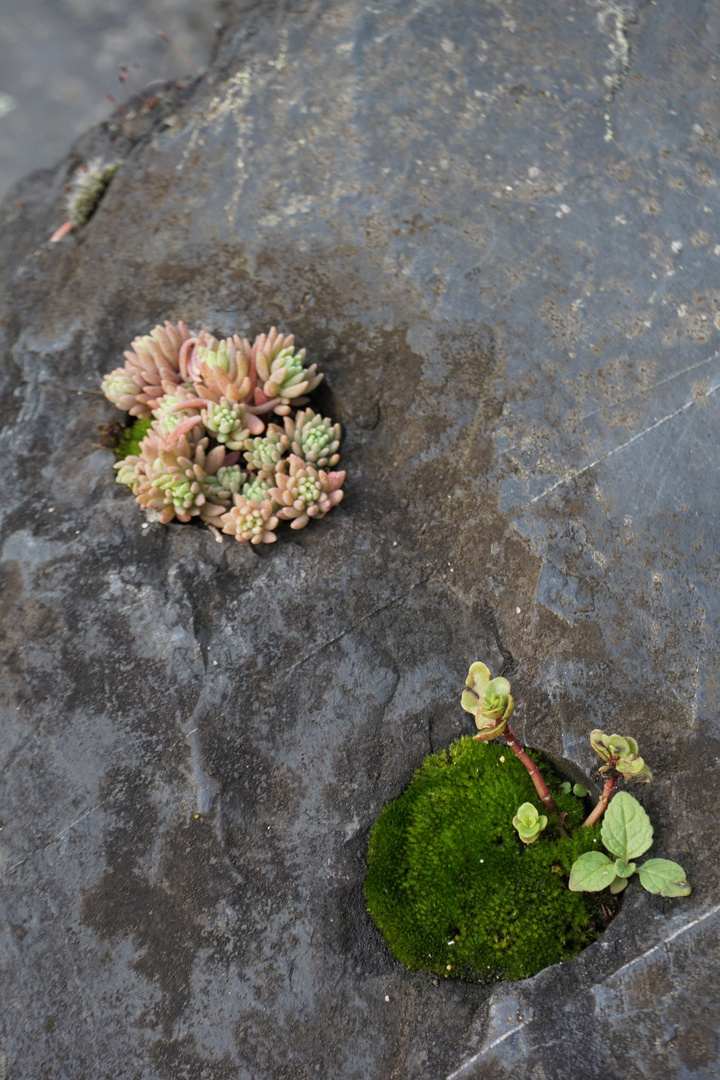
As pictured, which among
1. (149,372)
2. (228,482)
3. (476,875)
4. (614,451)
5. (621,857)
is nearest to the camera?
(621,857)

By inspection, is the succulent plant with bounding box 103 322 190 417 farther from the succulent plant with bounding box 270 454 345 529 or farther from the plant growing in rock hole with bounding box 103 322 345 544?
the succulent plant with bounding box 270 454 345 529

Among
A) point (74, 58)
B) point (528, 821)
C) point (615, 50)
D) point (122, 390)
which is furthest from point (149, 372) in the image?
point (74, 58)

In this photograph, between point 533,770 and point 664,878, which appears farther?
point 533,770

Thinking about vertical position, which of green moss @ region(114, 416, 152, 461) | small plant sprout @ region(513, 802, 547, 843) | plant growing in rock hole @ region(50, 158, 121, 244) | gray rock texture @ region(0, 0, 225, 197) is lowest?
small plant sprout @ region(513, 802, 547, 843)

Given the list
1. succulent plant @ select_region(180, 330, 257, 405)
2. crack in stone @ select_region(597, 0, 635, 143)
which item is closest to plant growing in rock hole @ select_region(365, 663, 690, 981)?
succulent plant @ select_region(180, 330, 257, 405)

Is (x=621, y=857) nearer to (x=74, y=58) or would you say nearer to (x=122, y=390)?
(x=122, y=390)

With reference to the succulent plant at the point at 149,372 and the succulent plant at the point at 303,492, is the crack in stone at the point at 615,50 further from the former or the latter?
the succulent plant at the point at 149,372
